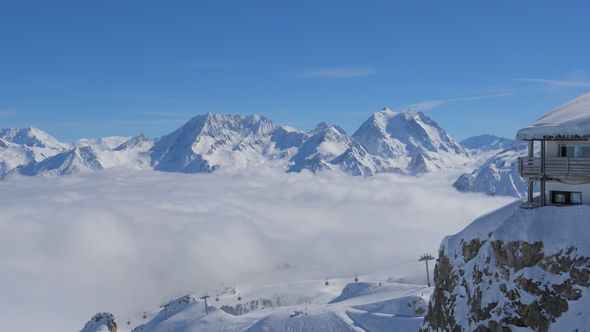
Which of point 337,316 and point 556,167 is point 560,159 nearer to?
point 556,167

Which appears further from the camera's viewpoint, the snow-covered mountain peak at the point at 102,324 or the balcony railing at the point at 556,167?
the snow-covered mountain peak at the point at 102,324

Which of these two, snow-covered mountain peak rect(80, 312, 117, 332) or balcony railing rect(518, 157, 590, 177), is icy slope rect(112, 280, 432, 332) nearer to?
snow-covered mountain peak rect(80, 312, 117, 332)

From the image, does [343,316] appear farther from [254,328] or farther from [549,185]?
[549,185]

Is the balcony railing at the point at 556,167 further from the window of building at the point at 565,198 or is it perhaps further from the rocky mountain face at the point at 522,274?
the rocky mountain face at the point at 522,274

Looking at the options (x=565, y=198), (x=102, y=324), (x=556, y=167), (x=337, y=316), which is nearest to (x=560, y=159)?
(x=556, y=167)

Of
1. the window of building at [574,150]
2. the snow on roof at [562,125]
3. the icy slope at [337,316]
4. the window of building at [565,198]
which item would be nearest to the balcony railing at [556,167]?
the snow on roof at [562,125]

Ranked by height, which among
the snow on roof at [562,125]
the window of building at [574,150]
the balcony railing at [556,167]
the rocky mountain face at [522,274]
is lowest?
the rocky mountain face at [522,274]

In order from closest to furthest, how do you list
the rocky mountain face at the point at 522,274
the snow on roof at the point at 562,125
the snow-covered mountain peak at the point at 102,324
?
1. the rocky mountain face at the point at 522,274
2. the snow on roof at the point at 562,125
3. the snow-covered mountain peak at the point at 102,324
